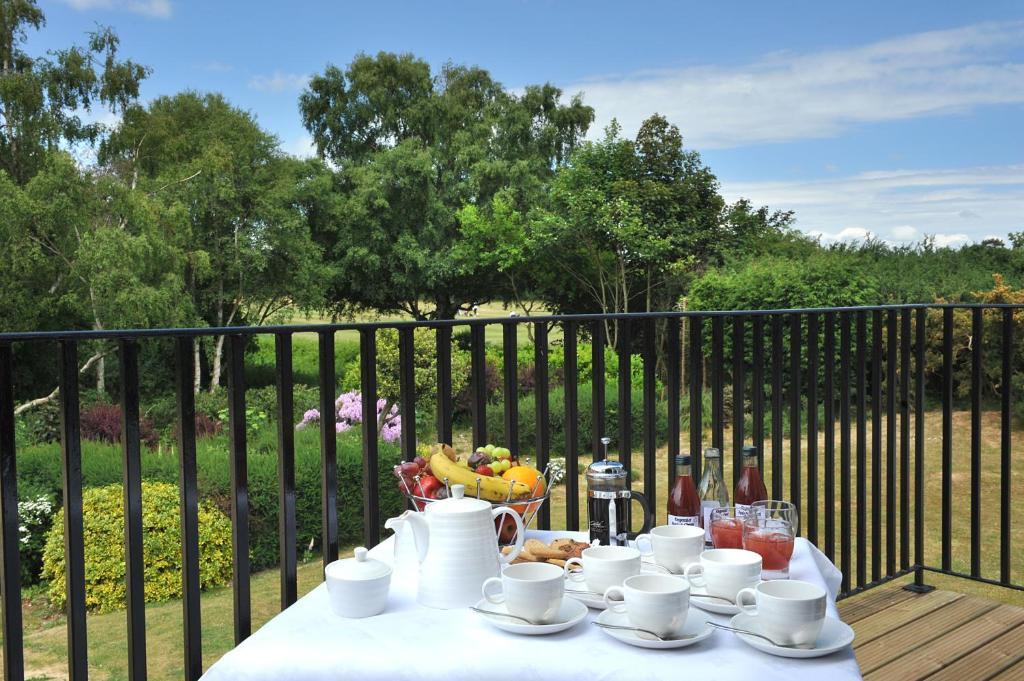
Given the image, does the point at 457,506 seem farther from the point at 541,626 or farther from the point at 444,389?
the point at 444,389

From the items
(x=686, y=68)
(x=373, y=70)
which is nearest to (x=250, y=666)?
(x=686, y=68)

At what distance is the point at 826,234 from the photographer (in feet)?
51.2

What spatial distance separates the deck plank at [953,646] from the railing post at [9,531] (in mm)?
1900

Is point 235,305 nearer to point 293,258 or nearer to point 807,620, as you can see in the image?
point 293,258

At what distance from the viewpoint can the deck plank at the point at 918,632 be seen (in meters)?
2.23

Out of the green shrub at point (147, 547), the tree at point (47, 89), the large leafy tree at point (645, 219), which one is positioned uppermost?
the tree at point (47, 89)

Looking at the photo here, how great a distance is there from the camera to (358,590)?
49.8 inches

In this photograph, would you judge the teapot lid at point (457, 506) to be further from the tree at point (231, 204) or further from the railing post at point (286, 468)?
A: the tree at point (231, 204)

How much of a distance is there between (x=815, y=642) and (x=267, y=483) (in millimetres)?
5724

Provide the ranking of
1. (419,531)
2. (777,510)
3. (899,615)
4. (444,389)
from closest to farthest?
(419,531)
(777,510)
(444,389)
(899,615)

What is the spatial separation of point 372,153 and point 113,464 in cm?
1641

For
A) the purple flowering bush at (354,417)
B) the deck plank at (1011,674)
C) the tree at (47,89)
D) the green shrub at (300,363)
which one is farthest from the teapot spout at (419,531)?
the tree at (47,89)

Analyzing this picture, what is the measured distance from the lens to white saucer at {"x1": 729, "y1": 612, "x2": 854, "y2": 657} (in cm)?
109

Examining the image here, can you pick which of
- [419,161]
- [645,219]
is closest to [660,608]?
[645,219]
